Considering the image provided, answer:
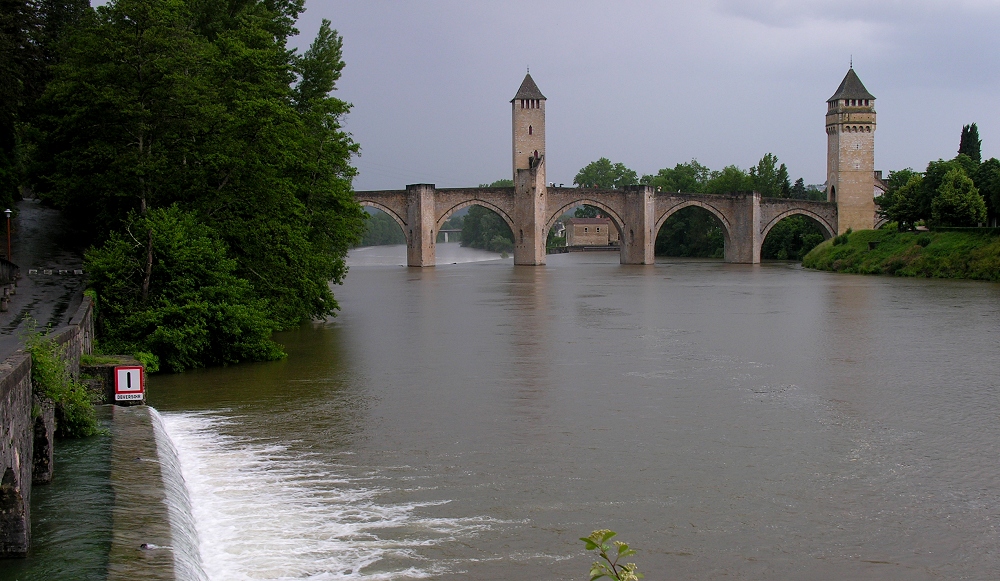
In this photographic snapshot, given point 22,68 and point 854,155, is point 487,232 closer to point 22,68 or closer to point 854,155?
point 854,155

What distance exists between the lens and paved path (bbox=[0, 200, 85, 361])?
476 inches

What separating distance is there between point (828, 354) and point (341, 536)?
36.8 feet

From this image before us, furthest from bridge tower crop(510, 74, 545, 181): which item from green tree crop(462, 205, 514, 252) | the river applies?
the river

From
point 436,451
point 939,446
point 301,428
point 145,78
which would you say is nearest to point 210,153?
point 145,78

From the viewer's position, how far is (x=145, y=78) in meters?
15.5

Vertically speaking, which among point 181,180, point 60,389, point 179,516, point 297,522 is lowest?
point 297,522

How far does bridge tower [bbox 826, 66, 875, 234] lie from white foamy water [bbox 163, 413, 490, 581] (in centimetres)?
5335

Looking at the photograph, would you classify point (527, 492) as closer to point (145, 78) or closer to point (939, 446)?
point (939, 446)

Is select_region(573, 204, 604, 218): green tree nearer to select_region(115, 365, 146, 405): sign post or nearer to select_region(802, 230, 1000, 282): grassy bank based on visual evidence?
select_region(802, 230, 1000, 282): grassy bank

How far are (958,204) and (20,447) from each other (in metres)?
40.2

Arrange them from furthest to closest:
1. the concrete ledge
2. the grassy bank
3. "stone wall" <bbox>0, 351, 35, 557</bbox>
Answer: the grassy bank < "stone wall" <bbox>0, 351, 35, 557</bbox> < the concrete ledge

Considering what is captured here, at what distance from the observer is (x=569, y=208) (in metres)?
53.8

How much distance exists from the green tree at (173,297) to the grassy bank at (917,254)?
1120 inches

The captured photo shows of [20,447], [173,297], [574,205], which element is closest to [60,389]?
[20,447]
